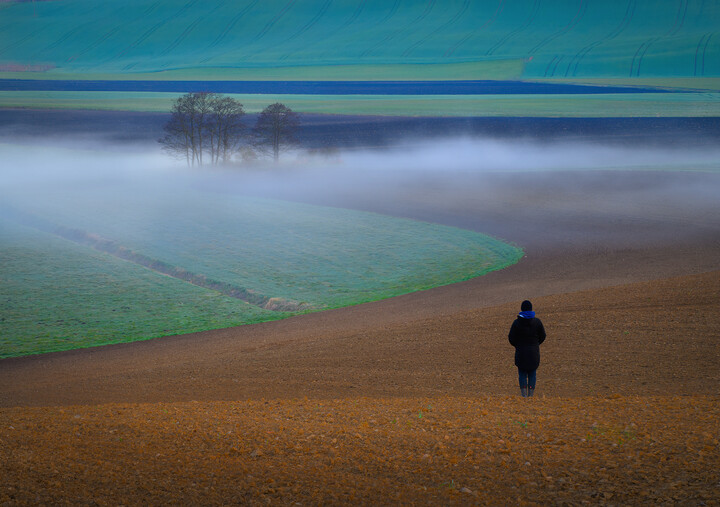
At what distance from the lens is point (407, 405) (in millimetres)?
11680

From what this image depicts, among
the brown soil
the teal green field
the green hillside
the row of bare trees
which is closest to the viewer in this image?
the brown soil

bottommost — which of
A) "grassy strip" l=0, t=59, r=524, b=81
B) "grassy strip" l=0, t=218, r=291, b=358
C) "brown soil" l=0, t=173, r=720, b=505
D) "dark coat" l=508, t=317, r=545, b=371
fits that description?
"grassy strip" l=0, t=218, r=291, b=358

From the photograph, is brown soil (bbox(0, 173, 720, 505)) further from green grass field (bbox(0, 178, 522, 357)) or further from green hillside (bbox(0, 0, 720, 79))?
green hillside (bbox(0, 0, 720, 79))

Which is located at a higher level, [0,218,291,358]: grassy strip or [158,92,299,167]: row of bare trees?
[158,92,299,167]: row of bare trees

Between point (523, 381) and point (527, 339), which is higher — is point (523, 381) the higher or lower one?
the lower one

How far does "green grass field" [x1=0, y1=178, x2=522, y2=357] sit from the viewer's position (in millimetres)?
22984

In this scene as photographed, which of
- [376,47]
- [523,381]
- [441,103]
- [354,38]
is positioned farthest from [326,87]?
[523,381]

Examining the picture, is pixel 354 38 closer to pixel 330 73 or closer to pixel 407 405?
pixel 330 73

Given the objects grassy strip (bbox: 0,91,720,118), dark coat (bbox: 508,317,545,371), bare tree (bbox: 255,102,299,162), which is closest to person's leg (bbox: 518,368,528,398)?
dark coat (bbox: 508,317,545,371)

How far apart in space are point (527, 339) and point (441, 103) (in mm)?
115234

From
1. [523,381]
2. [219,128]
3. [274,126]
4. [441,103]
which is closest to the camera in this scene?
[523,381]

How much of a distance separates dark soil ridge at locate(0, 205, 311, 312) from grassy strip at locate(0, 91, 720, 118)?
211 feet

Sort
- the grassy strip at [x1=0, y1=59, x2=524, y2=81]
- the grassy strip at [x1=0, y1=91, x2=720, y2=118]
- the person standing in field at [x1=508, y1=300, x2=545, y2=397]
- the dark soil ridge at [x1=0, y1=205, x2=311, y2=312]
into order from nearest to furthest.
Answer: the person standing in field at [x1=508, y1=300, x2=545, y2=397]
the dark soil ridge at [x1=0, y1=205, x2=311, y2=312]
the grassy strip at [x1=0, y1=91, x2=720, y2=118]
the grassy strip at [x1=0, y1=59, x2=524, y2=81]

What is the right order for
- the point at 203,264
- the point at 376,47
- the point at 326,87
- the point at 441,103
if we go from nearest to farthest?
the point at 203,264
the point at 441,103
the point at 326,87
the point at 376,47
